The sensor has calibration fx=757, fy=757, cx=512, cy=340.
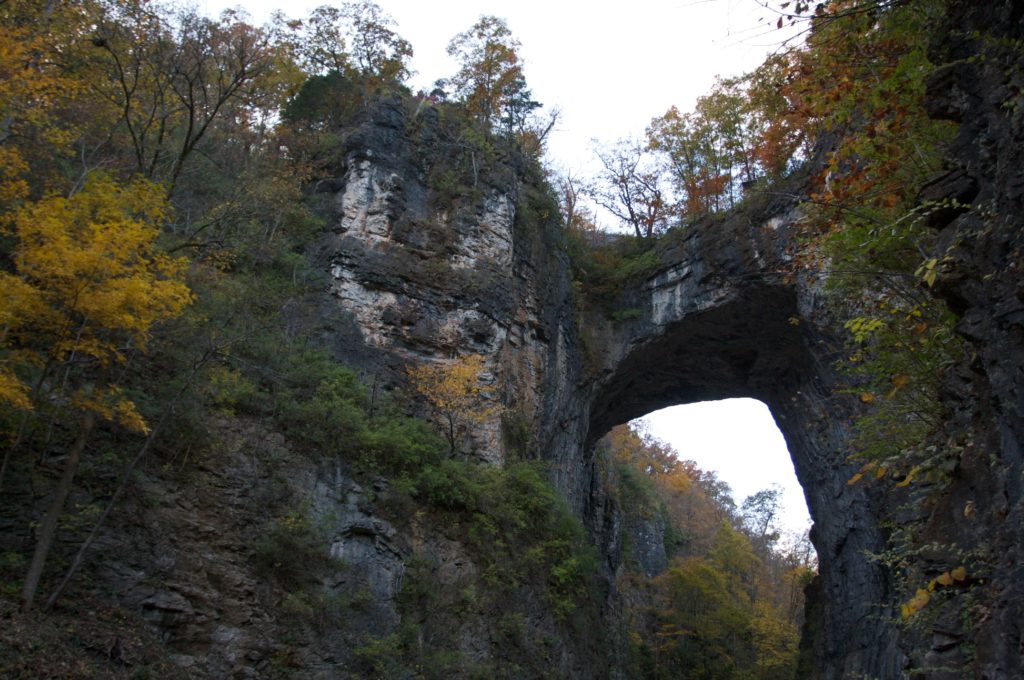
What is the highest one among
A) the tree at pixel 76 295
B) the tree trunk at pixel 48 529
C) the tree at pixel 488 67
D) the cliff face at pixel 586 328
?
the tree at pixel 488 67

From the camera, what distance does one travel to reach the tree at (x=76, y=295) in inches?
297

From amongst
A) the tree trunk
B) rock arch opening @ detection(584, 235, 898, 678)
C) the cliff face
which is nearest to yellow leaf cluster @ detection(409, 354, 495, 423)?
the cliff face

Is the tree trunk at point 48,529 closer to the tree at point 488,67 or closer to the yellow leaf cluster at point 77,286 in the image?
the yellow leaf cluster at point 77,286

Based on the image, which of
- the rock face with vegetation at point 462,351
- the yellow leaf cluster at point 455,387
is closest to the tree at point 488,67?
the rock face with vegetation at point 462,351

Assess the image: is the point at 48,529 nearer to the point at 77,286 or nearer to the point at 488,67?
the point at 77,286

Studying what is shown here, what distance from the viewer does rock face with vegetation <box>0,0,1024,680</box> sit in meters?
5.99

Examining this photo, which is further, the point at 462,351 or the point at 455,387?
the point at 462,351

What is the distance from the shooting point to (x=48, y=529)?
25.1ft

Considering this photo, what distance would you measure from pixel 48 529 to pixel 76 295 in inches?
93.7

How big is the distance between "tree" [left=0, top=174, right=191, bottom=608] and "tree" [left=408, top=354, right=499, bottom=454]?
740 centimetres

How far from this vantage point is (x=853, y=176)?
21.6 feet

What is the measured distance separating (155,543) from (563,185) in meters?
20.1

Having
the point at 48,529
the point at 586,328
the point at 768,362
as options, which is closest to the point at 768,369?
the point at 768,362

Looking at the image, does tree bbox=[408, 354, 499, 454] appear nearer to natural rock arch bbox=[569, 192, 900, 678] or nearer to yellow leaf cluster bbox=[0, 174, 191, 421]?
natural rock arch bbox=[569, 192, 900, 678]
